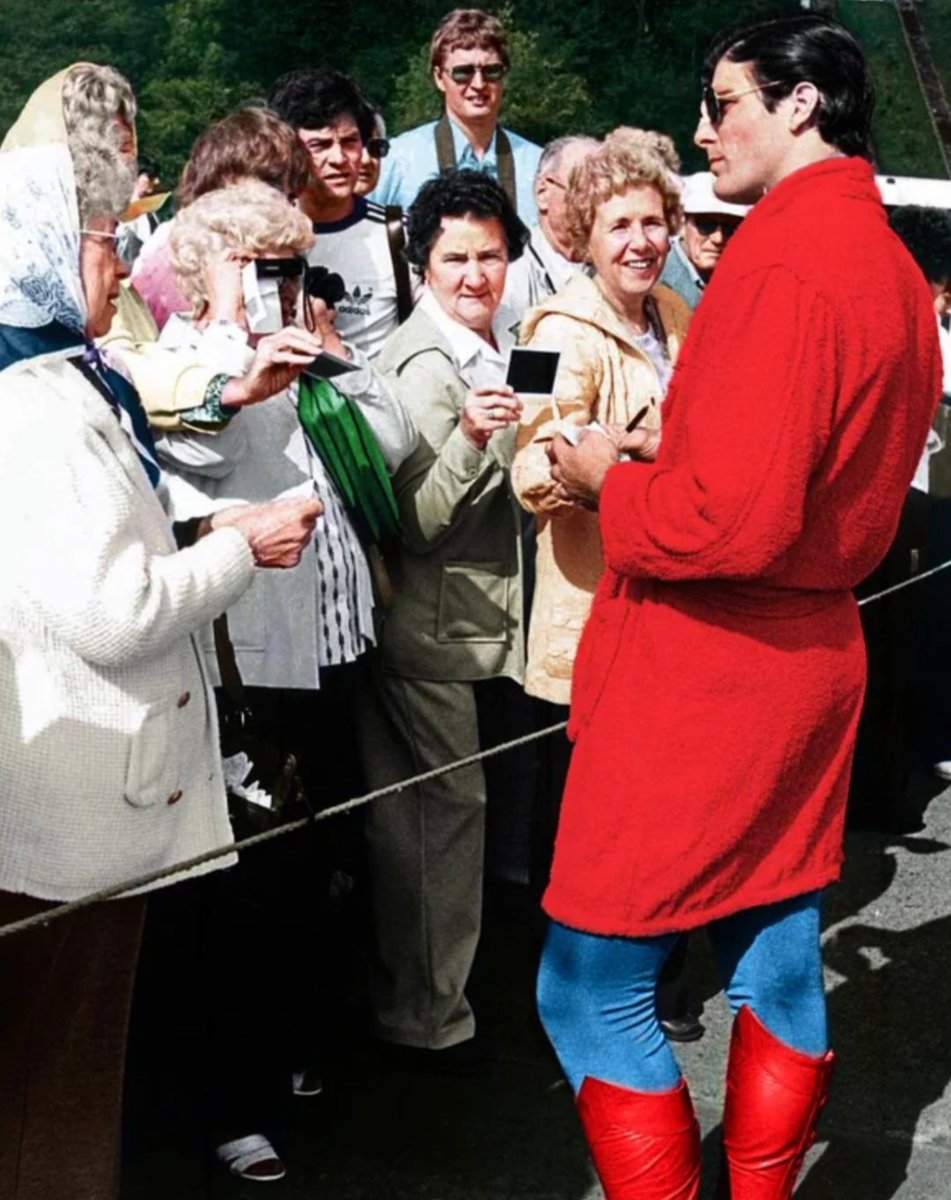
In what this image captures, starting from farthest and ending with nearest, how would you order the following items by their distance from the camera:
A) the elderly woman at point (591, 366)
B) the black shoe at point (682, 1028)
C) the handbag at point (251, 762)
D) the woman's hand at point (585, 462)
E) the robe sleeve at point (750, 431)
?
the black shoe at point (682, 1028) < the elderly woman at point (591, 366) < the handbag at point (251, 762) < the woman's hand at point (585, 462) < the robe sleeve at point (750, 431)

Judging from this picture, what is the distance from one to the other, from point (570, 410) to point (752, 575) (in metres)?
1.18

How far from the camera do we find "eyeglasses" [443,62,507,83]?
6.03 metres

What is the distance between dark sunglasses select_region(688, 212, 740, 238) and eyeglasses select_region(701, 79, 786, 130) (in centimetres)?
236

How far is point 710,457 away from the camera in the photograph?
2750 millimetres

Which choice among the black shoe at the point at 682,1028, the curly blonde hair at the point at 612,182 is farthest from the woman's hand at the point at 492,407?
the black shoe at the point at 682,1028

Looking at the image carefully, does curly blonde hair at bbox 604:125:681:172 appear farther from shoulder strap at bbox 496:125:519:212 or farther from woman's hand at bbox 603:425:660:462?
shoulder strap at bbox 496:125:519:212

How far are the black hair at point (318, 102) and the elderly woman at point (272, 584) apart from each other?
3.66ft

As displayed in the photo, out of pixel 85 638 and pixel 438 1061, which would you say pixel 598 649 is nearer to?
pixel 85 638

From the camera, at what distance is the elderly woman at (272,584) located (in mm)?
3486

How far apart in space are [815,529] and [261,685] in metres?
1.13

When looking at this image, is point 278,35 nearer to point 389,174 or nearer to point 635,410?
point 389,174

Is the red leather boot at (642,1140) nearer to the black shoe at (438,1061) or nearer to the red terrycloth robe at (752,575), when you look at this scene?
the red terrycloth robe at (752,575)

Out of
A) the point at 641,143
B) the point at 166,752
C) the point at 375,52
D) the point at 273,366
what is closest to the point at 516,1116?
the point at 166,752

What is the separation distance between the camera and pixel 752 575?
9.18 feet
